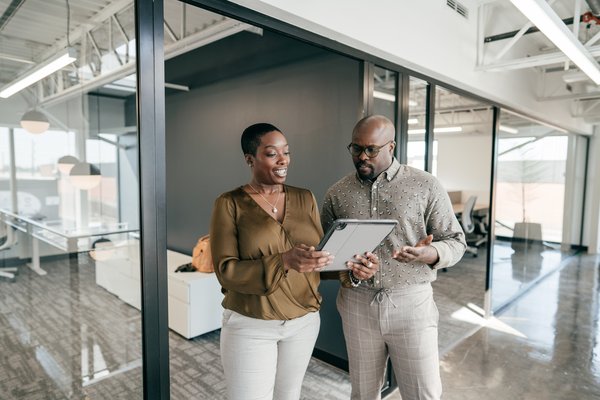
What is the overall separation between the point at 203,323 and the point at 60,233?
209cm

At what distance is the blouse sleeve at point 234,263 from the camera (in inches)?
46.7

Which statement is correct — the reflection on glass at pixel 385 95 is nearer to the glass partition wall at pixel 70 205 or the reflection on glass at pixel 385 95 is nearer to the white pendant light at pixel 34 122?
the glass partition wall at pixel 70 205

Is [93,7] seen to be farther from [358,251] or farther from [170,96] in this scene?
[170,96]

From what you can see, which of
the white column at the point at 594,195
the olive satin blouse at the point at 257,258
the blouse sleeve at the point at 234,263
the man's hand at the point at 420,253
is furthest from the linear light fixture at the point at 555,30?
the white column at the point at 594,195

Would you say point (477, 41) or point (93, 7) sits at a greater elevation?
point (477, 41)

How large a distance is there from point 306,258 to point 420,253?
50 cm

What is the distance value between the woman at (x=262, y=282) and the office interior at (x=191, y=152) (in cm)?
23

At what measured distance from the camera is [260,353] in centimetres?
129

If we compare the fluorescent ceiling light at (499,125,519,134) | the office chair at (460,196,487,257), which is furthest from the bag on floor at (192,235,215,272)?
the office chair at (460,196,487,257)

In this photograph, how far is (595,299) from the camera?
4.60 meters

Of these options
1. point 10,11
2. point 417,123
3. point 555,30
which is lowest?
point 417,123

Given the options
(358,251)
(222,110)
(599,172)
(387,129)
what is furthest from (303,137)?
(599,172)

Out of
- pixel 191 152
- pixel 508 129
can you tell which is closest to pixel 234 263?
pixel 191 152

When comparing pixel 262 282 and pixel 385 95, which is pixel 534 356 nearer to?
pixel 385 95
